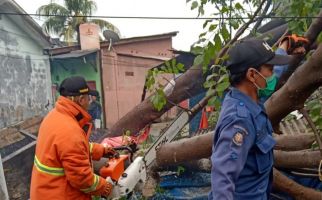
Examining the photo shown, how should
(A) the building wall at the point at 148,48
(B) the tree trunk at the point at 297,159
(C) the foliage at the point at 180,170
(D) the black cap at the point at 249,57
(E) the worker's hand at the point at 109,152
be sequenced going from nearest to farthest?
1. (D) the black cap at the point at 249,57
2. (B) the tree trunk at the point at 297,159
3. (E) the worker's hand at the point at 109,152
4. (C) the foliage at the point at 180,170
5. (A) the building wall at the point at 148,48

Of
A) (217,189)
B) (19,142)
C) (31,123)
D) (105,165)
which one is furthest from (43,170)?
(31,123)

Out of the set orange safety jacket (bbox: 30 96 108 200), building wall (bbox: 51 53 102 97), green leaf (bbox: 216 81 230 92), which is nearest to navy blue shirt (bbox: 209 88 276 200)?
green leaf (bbox: 216 81 230 92)

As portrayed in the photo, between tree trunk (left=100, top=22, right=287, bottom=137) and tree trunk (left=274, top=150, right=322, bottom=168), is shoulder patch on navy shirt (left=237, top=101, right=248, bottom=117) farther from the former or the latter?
tree trunk (left=100, top=22, right=287, bottom=137)

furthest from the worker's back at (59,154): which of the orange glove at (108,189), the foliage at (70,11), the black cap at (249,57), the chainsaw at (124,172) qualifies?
the foliage at (70,11)

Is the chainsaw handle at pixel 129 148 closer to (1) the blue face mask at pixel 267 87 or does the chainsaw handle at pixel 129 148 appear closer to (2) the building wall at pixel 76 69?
(1) the blue face mask at pixel 267 87

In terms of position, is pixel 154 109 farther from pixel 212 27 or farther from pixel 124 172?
pixel 212 27

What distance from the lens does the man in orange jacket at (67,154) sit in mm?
2756

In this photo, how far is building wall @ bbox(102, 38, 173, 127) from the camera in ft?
54.6

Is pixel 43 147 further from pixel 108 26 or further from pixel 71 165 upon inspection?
pixel 108 26

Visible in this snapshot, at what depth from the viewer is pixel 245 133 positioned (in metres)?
1.76

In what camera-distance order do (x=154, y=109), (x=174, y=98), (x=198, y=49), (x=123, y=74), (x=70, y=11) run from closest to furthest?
(x=198, y=49), (x=174, y=98), (x=154, y=109), (x=123, y=74), (x=70, y=11)

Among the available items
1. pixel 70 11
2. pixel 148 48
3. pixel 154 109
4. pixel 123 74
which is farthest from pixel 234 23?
pixel 70 11

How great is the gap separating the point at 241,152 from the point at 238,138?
2.4 inches

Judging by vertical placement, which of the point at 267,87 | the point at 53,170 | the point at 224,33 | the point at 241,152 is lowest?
the point at 53,170
